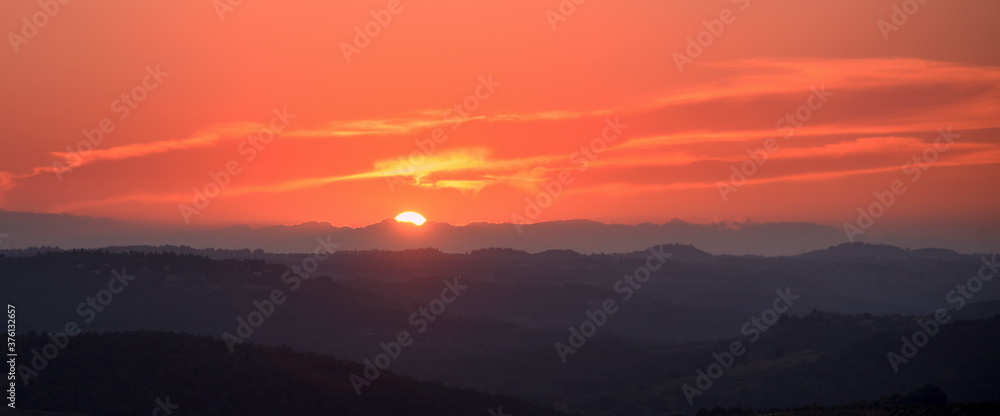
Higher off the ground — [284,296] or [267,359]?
[284,296]

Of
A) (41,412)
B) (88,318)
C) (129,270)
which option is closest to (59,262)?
(129,270)

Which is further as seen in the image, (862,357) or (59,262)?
(59,262)

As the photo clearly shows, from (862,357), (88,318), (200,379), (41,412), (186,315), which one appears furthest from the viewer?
(186,315)

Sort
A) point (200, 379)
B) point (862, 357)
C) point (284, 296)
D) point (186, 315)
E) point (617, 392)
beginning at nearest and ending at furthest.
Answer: point (200, 379) → point (862, 357) → point (617, 392) → point (186, 315) → point (284, 296)

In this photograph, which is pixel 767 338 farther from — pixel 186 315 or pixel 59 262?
pixel 59 262

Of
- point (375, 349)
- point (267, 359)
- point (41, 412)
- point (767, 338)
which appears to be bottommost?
point (41, 412)

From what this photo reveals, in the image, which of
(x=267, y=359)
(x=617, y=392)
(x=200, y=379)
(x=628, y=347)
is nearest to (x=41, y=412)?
(x=200, y=379)

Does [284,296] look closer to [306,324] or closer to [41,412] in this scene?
[306,324]
